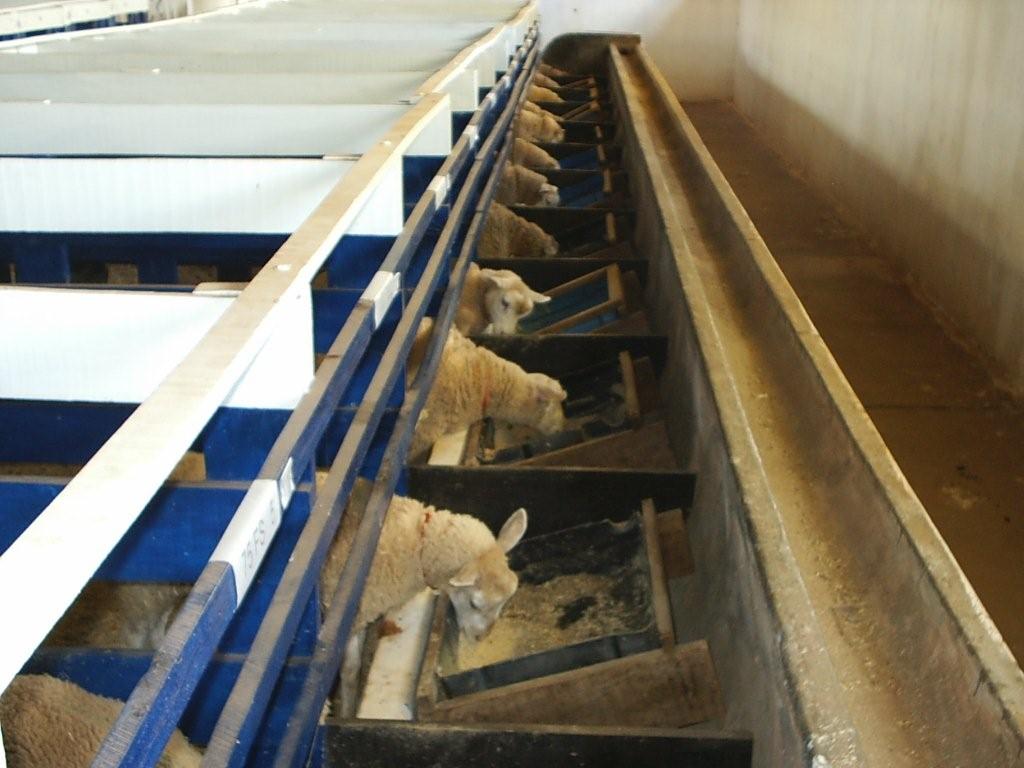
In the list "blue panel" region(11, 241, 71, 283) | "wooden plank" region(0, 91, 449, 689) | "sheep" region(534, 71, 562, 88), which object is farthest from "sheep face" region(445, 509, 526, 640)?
"sheep" region(534, 71, 562, 88)

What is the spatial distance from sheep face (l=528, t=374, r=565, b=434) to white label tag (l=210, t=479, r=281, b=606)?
92.2 inches

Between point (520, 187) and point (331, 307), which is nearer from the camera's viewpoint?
point (331, 307)

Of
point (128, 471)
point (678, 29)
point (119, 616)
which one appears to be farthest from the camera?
point (678, 29)

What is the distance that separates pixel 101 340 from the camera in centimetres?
156

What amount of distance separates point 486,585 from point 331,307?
2.49 feet

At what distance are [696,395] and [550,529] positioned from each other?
1.78 feet

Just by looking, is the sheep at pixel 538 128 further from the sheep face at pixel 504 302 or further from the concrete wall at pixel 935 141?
the sheep face at pixel 504 302

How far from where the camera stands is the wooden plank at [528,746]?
1.92 meters

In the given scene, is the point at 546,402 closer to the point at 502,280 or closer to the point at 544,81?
the point at 502,280

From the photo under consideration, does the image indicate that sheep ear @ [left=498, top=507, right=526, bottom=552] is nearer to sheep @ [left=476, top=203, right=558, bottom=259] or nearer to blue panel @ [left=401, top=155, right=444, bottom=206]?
blue panel @ [left=401, top=155, right=444, bottom=206]

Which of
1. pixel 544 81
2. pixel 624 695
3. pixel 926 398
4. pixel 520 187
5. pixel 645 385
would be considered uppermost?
pixel 544 81

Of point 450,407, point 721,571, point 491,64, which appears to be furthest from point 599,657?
point 491,64

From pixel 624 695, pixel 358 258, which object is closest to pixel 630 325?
pixel 358 258

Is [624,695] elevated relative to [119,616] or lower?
lower
